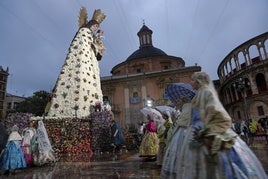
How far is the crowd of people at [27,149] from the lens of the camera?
5305mm

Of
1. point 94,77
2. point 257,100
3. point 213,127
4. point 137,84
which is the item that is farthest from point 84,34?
point 257,100

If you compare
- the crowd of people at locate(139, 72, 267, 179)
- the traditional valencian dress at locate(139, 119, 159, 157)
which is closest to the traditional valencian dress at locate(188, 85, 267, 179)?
the crowd of people at locate(139, 72, 267, 179)

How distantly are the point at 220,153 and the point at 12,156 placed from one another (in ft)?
17.9

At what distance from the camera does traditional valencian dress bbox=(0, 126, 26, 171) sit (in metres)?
5.14

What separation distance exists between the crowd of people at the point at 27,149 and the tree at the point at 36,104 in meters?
22.3

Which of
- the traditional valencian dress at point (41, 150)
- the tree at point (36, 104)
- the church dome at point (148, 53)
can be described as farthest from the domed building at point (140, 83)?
the traditional valencian dress at point (41, 150)

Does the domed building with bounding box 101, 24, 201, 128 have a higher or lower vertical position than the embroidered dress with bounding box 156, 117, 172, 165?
higher

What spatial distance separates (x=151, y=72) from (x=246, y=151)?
29.4 meters

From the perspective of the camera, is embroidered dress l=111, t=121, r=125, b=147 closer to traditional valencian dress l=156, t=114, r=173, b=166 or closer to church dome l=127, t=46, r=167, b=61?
traditional valencian dress l=156, t=114, r=173, b=166

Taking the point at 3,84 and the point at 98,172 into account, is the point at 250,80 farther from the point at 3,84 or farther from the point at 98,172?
the point at 3,84

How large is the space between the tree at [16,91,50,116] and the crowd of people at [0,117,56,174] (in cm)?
2230

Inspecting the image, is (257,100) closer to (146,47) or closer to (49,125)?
(146,47)

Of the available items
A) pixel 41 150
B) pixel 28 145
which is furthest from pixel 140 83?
pixel 28 145

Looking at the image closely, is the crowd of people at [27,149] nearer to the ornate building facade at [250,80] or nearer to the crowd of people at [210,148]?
the crowd of people at [210,148]
